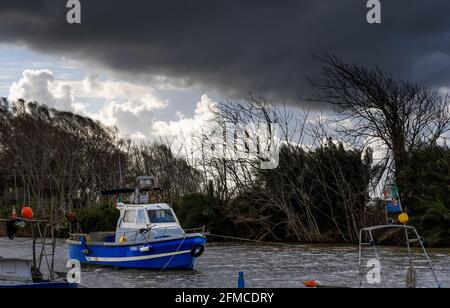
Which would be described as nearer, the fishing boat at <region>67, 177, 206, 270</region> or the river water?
the river water

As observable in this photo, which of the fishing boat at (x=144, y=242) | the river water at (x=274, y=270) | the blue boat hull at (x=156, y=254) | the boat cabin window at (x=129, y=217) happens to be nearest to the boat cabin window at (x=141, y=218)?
the fishing boat at (x=144, y=242)

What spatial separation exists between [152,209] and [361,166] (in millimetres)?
15615

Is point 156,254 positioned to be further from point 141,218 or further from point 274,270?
point 274,270

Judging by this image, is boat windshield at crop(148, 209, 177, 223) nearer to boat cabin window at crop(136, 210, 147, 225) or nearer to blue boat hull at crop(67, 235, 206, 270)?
boat cabin window at crop(136, 210, 147, 225)

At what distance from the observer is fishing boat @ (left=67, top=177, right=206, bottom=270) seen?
29.7m

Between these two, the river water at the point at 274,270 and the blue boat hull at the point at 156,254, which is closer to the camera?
the river water at the point at 274,270

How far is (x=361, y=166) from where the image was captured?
4272cm

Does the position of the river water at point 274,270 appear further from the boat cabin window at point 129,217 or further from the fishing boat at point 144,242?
the boat cabin window at point 129,217

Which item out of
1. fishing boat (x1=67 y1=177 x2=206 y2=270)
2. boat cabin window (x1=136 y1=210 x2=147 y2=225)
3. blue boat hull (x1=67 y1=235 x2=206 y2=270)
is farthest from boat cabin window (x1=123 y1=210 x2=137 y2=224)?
blue boat hull (x1=67 y1=235 x2=206 y2=270)

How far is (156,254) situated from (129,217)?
10.6 feet

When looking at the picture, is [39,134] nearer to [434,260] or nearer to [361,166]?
[361,166]

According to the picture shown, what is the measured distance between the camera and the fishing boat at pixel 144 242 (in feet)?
97.5
